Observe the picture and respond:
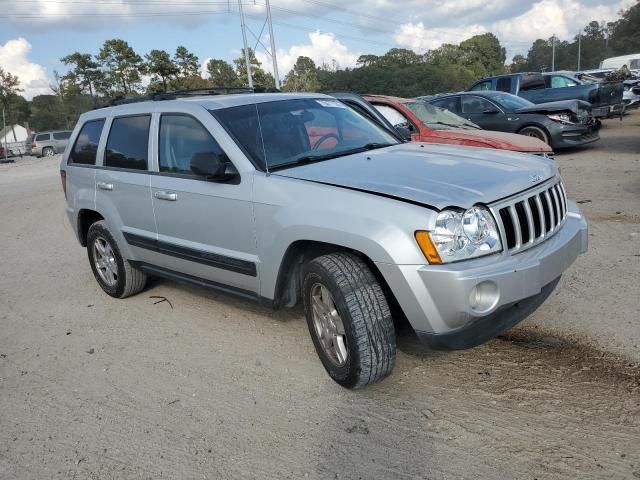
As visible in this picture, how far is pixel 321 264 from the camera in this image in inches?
127

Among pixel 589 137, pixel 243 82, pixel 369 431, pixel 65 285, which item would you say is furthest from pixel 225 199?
pixel 243 82

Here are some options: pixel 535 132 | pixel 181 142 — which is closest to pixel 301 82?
pixel 535 132

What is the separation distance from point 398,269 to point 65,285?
4.52m

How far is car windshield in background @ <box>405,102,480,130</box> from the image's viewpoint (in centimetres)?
883

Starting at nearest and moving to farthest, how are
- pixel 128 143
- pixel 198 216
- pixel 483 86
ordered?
pixel 198 216, pixel 128 143, pixel 483 86

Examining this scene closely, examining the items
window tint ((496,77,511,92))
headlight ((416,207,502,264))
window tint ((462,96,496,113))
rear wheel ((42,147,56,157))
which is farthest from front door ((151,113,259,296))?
rear wheel ((42,147,56,157))

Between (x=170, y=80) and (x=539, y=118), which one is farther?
(x=170, y=80)

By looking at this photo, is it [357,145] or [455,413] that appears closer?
[455,413]

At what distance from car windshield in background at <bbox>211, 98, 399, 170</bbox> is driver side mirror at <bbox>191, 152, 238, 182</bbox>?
0.57ft

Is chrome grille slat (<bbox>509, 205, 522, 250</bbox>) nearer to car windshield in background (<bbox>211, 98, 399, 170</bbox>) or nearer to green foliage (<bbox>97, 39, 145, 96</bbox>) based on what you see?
car windshield in background (<bbox>211, 98, 399, 170</bbox>)

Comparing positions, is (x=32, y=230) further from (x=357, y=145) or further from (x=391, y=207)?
(x=391, y=207)

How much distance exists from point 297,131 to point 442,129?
5.13m

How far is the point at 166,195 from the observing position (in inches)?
166

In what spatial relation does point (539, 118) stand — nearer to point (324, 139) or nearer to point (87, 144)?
point (324, 139)
